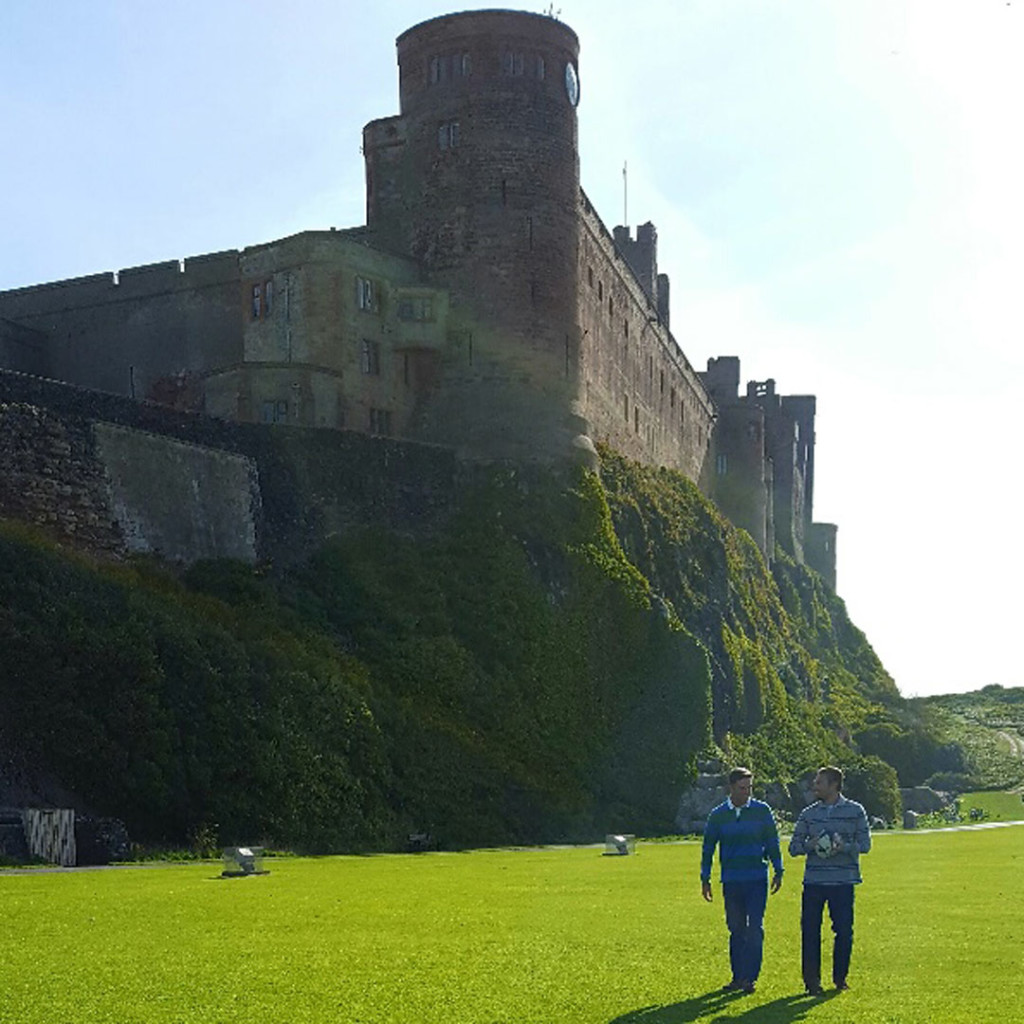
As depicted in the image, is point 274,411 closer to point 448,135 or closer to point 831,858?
point 448,135

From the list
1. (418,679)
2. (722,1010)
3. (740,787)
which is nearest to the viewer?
(722,1010)

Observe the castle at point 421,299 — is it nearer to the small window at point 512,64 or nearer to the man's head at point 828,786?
the small window at point 512,64

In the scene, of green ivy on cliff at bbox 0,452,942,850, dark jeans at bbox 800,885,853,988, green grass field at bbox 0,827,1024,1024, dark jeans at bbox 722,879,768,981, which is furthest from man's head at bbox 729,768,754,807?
green ivy on cliff at bbox 0,452,942,850

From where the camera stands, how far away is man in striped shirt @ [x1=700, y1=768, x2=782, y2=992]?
10065mm

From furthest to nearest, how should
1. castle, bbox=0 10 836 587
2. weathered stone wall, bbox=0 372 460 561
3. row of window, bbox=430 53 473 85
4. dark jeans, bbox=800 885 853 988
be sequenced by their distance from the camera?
row of window, bbox=430 53 473 85 < castle, bbox=0 10 836 587 < weathered stone wall, bbox=0 372 460 561 < dark jeans, bbox=800 885 853 988

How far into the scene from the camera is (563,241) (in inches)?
1734

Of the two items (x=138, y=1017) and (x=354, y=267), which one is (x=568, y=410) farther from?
(x=138, y=1017)

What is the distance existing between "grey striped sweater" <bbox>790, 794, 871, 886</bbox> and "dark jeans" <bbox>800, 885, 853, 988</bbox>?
72 millimetres

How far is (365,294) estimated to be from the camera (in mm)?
41250

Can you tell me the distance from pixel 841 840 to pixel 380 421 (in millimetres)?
32128

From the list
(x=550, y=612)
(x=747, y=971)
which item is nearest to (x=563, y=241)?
(x=550, y=612)

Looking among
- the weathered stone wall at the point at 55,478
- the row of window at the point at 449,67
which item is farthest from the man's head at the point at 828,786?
the row of window at the point at 449,67

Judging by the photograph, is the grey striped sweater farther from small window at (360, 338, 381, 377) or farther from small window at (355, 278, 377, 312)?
small window at (355, 278, 377, 312)

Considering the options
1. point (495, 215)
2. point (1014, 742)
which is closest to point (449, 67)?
point (495, 215)
